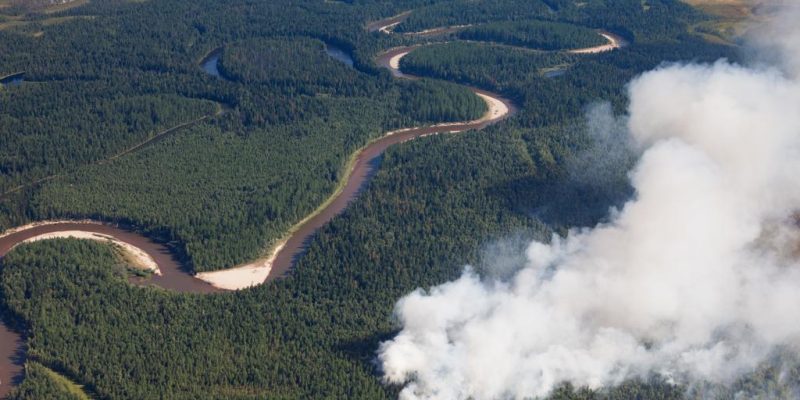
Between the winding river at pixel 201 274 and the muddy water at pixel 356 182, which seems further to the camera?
the muddy water at pixel 356 182

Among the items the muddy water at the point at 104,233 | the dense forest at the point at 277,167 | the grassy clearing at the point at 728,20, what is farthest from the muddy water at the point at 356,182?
the grassy clearing at the point at 728,20

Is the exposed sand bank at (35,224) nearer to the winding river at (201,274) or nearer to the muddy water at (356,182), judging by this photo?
the winding river at (201,274)

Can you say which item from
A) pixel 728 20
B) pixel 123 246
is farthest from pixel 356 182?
pixel 728 20

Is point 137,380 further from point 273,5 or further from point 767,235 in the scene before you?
point 273,5

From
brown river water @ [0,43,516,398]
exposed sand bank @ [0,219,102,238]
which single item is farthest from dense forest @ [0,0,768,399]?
brown river water @ [0,43,516,398]

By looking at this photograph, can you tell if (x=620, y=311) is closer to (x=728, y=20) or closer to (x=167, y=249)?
(x=167, y=249)

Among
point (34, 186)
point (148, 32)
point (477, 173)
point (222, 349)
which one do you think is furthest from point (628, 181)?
point (148, 32)
